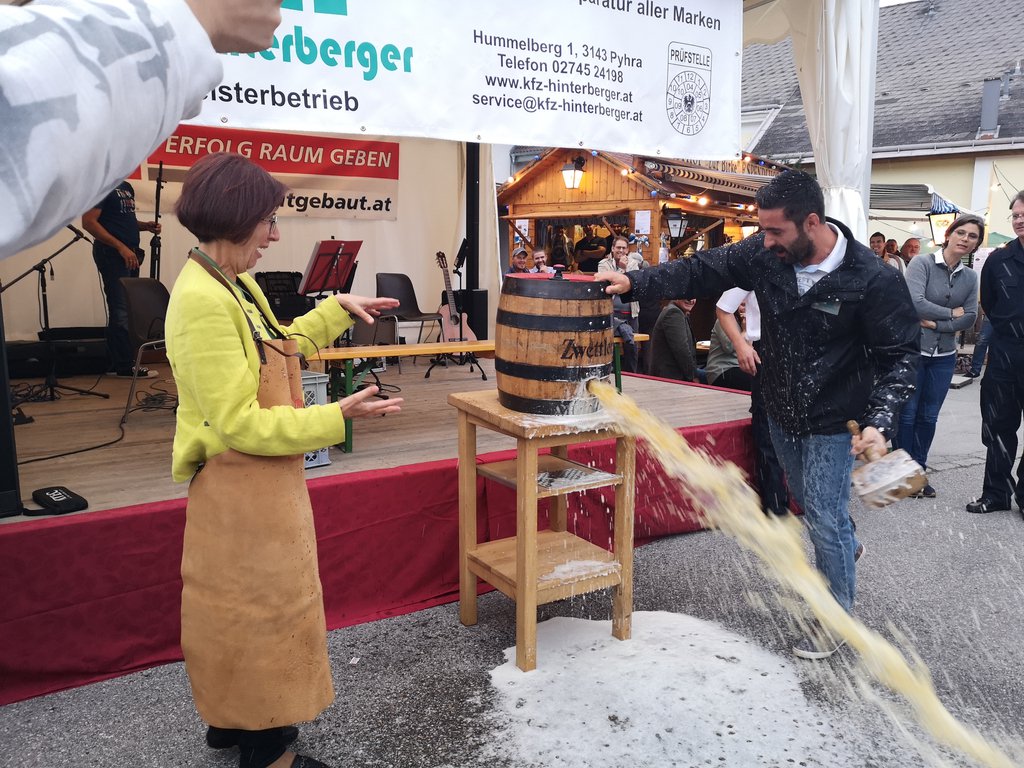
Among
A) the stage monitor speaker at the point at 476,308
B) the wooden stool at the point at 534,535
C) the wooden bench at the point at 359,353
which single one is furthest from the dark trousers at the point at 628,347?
the wooden stool at the point at 534,535

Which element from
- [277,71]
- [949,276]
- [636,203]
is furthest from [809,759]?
[636,203]

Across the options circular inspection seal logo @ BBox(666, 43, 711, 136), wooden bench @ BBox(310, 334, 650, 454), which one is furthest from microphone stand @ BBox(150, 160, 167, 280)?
circular inspection seal logo @ BBox(666, 43, 711, 136)

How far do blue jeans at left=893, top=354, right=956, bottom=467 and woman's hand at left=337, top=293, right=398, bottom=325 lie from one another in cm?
465

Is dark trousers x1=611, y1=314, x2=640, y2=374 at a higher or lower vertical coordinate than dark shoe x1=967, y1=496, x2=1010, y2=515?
higher

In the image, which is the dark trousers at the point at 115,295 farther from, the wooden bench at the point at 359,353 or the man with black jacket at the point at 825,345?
the man with black jacket at the point at 825,345

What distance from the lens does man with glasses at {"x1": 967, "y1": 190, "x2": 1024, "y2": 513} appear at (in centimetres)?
527

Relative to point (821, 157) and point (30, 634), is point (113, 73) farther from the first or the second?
point (821, 157)

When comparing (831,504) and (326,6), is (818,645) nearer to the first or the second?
(831,504)

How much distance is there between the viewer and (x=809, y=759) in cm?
267

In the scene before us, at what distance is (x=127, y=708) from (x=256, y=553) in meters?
1.24

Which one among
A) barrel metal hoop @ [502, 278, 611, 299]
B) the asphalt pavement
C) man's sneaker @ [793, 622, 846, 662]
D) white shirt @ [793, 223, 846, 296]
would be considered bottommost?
the asphalt pavement

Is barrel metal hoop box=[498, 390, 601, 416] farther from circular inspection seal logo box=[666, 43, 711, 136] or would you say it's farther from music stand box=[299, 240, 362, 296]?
music stand box=[299, 240, 362, 296]

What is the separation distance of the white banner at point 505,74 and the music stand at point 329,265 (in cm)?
217

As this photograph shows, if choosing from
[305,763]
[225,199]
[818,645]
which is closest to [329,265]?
[225,199]
